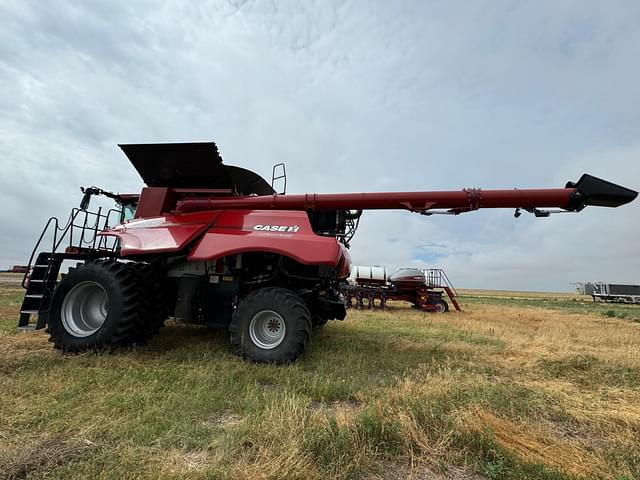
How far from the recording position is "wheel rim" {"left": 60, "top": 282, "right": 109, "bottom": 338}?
5.71m

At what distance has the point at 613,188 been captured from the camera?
5.12m

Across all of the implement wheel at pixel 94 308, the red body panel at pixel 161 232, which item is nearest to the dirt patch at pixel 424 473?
the red body panel at pixel 161 232

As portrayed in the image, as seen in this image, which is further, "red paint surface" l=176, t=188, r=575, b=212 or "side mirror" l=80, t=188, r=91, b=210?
"side mirror" l=80, t=188, r=91, b=210

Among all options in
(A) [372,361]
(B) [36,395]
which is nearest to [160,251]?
(B) [36,395]

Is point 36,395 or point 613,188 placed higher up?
point 613,188

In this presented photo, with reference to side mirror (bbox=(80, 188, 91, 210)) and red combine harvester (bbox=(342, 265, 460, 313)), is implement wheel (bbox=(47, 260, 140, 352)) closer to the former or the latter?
side mirror (bbox=(80, 188, 91, 210))

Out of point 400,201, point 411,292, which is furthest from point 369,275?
point 400,201

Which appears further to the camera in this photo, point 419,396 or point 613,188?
point 613,188

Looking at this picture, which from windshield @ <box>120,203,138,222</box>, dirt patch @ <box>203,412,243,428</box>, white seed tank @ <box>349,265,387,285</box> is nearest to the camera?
dirt patch @ <box>203,412,243,428</box>

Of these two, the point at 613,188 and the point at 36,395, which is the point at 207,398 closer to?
the point at 36,395

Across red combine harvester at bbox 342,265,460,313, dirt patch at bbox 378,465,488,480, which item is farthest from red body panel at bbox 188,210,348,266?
red combine harvester at bbox 342,265,460,313

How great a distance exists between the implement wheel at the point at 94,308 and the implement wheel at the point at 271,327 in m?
1.68

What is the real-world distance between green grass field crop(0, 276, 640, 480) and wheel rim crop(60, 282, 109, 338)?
516 mm

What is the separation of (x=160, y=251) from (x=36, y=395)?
258cm
